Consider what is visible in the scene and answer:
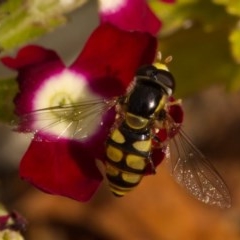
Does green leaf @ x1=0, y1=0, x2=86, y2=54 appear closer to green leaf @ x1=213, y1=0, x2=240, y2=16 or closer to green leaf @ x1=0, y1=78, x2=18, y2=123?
green leaf @ x1=0, y1=78, x2=18, y2=123

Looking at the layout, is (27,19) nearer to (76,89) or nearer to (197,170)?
(76,89)

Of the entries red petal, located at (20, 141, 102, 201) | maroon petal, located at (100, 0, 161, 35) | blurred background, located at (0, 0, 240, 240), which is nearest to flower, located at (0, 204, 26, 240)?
red petal, located at (20, 141, 102, 201)

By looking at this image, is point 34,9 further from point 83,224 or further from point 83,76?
point 83,224

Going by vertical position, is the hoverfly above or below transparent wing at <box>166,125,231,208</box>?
above

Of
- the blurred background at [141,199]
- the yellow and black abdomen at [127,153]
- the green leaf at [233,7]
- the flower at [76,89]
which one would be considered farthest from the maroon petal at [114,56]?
the blurred background at [141,199]

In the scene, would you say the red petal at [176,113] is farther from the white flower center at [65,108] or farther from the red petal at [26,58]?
the red petal at [26,58]

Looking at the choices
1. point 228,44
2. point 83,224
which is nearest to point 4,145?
point 83,224
